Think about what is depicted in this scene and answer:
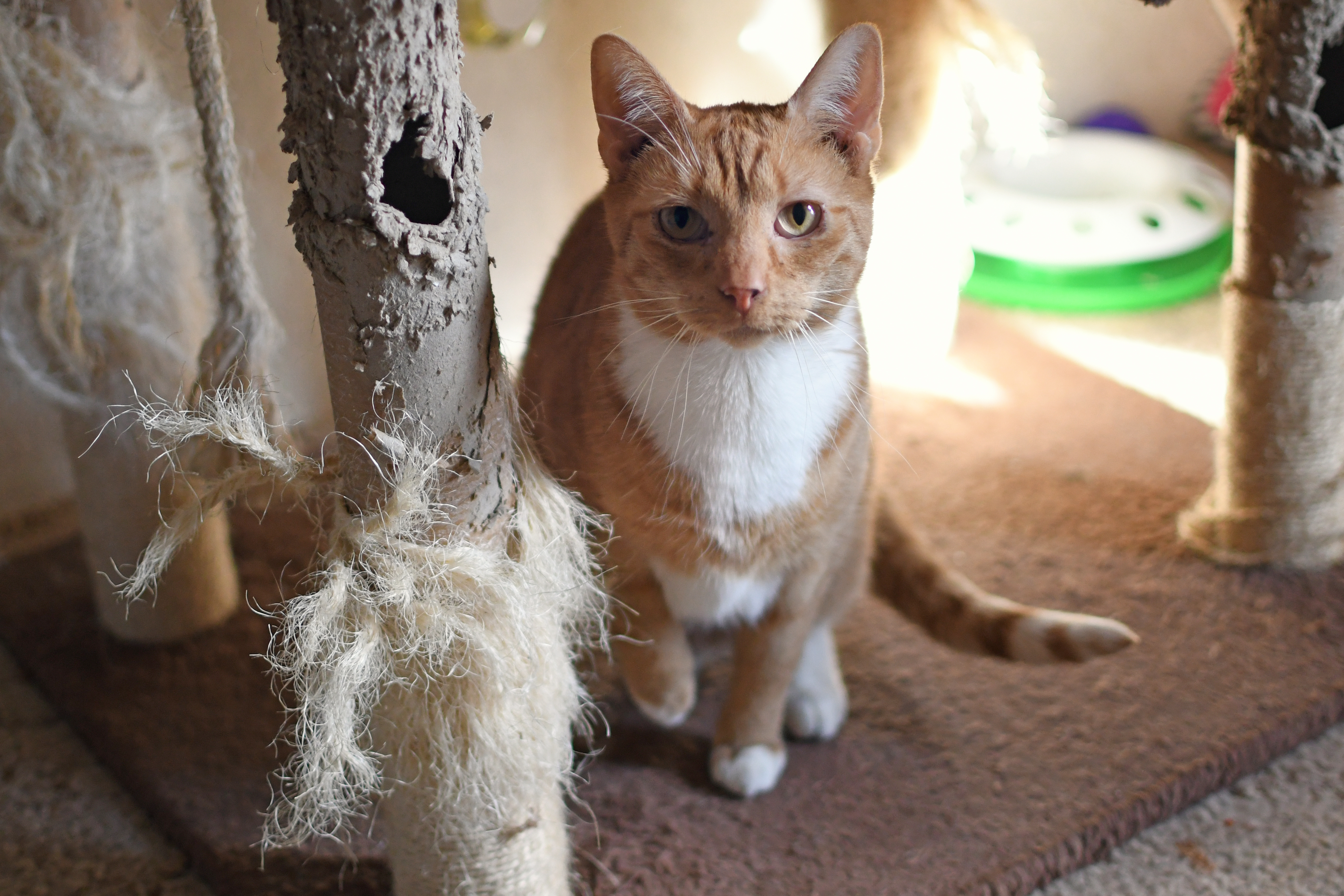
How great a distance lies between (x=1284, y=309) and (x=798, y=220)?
77 centimetres

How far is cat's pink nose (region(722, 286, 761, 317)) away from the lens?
904 mm

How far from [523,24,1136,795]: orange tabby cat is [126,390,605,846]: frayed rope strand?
124mm

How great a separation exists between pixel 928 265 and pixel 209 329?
1.20m

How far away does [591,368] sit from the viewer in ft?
3.62

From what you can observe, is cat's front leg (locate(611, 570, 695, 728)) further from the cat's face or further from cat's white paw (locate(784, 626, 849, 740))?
the cat's face

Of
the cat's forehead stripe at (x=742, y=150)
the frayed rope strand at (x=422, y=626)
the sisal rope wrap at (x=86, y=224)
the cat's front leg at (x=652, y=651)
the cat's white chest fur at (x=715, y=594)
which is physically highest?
the cat's forehead stripe at (x=742, y=150)

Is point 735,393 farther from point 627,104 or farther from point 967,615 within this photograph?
point 967,615

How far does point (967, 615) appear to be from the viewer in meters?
1.26

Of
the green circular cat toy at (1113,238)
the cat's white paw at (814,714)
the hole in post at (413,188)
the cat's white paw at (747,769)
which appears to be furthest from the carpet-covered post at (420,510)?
the green circular cat toy at (1113,238)

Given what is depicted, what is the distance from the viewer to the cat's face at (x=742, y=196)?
931mm

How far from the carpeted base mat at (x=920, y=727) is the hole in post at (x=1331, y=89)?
59 centimetres

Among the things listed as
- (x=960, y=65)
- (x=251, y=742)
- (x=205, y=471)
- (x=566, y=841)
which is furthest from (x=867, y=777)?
(x=960, y=65)

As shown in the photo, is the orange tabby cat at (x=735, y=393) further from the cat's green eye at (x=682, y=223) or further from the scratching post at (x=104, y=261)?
the scratching post at (x=104, y=261)

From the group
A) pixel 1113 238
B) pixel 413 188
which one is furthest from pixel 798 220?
pixel 1113 238
